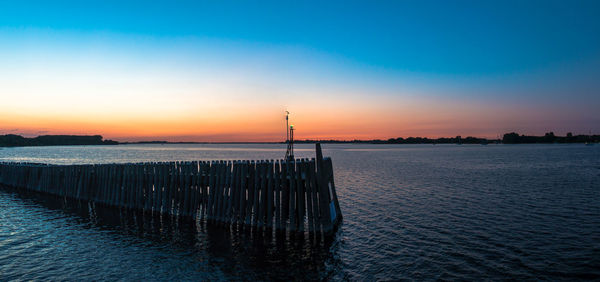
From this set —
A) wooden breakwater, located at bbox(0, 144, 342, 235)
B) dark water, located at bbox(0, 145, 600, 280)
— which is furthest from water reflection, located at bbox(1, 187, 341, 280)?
wooden breakwater, located at bbox(0, 144, 342, 235)

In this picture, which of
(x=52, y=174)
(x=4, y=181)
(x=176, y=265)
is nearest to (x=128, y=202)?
(x=176, y=265)

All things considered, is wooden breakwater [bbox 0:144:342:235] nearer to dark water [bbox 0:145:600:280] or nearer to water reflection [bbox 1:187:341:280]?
water reflection [bbox 1:187:341:280]

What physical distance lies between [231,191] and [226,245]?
97.4 inches

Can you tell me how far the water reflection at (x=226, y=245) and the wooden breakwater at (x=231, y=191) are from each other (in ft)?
1.61

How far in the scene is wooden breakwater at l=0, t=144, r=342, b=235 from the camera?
11.8 metres

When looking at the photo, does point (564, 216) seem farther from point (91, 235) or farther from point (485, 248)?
point (91, 235)

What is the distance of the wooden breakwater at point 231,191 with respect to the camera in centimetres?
1176

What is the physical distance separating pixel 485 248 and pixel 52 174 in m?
25.9

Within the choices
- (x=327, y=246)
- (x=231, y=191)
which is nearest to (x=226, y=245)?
(x=231, y=191)

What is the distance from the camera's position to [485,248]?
10.8 metres

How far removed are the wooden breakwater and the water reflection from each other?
49 centimetres

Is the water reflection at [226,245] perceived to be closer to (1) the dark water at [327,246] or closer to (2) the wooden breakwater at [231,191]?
(1) the dark water at [327,246]

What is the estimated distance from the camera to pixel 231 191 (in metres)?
12.9

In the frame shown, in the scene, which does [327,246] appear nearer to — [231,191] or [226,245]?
[226,245]
